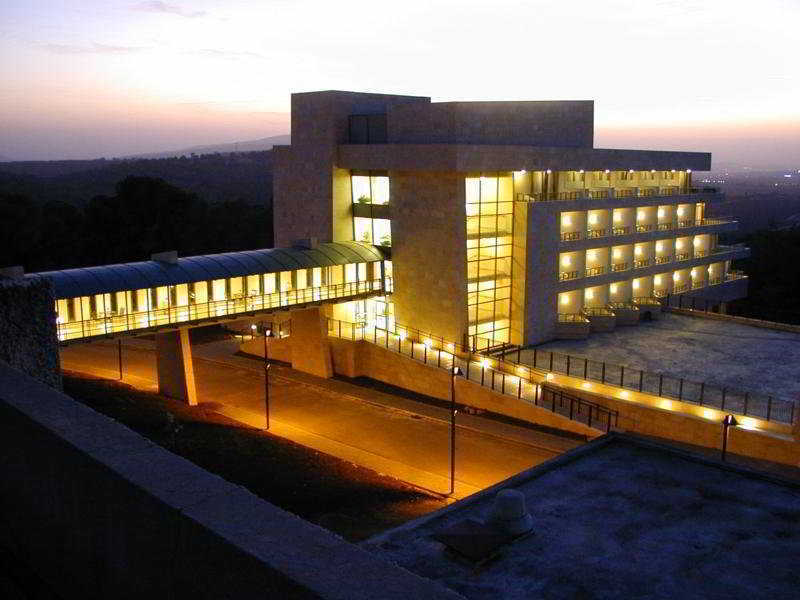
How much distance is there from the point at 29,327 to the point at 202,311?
2660cm

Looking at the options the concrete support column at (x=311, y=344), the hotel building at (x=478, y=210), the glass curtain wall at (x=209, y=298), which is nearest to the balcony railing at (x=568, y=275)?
the hotel building at (x=478, y=210)

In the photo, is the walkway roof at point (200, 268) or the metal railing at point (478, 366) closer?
the walkway roof at point (200, 268)

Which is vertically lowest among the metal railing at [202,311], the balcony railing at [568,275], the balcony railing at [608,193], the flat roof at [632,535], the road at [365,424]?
the road at [365,424]

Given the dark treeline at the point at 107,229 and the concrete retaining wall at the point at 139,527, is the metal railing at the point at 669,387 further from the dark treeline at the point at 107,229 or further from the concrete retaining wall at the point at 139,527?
the dark treeline at the point at 107,229

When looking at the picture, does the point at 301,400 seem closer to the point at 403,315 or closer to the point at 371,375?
the point at 371,375

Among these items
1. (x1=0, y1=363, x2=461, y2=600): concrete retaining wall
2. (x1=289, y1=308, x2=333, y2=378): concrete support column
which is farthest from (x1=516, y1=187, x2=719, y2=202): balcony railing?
(x1=0, y1=363, x2=461, y2=600): concrete retaining wall

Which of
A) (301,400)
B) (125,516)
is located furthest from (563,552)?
(301,400)

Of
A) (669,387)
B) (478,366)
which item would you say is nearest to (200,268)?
(478,366)

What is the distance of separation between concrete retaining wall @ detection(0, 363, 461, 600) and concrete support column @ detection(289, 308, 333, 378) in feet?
120

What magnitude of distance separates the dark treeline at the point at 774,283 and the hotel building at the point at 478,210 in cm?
1991

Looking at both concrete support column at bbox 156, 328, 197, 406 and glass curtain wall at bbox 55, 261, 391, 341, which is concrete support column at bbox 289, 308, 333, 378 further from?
concrete support column at bbox 156, 328, 197, 406

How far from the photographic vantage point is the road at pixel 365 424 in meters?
30.8

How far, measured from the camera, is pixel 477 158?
134 feet

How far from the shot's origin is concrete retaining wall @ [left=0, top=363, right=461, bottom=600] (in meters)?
4.09
